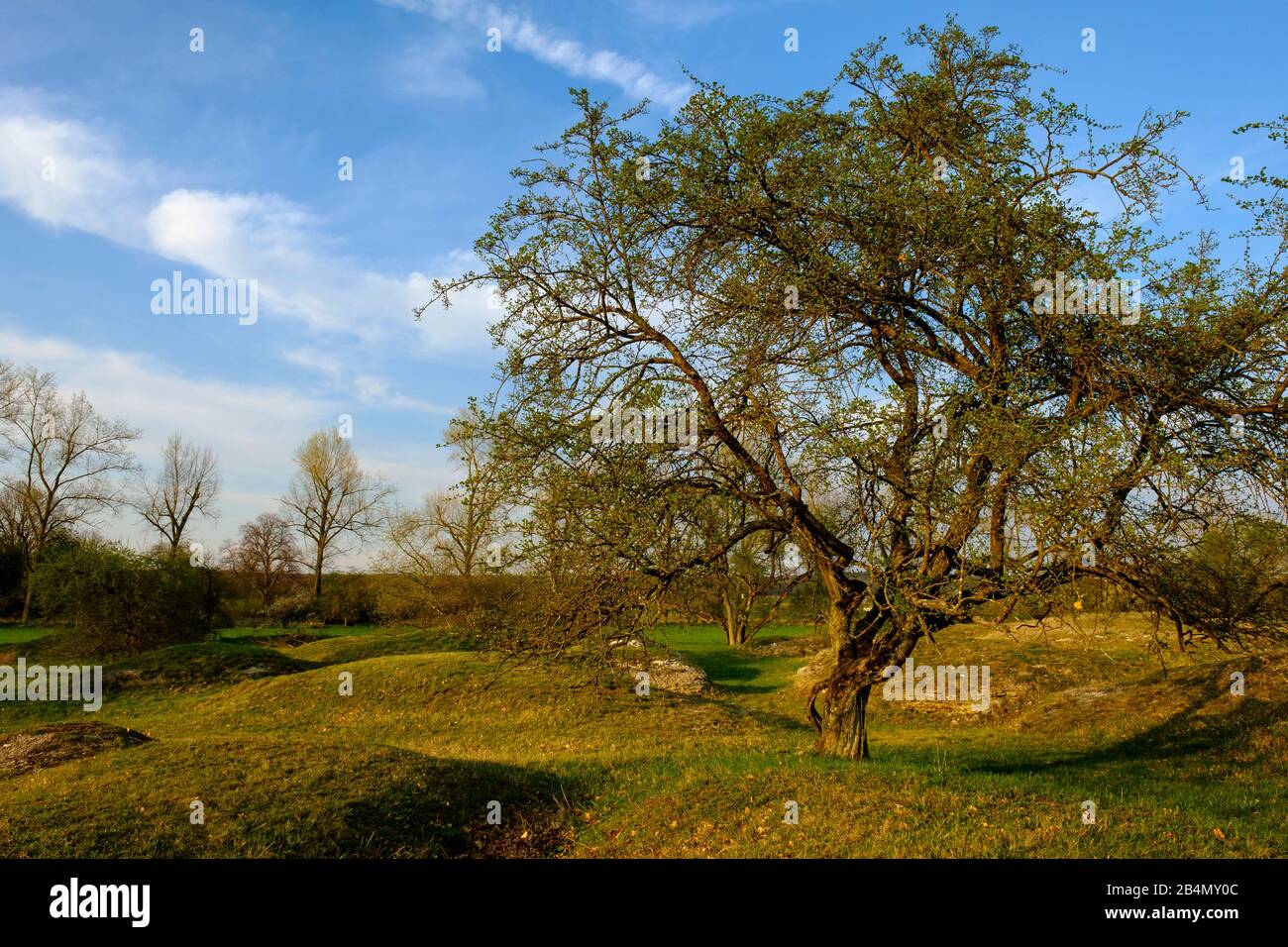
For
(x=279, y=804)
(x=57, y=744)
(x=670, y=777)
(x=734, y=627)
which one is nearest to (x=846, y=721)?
(x=670, y=777)

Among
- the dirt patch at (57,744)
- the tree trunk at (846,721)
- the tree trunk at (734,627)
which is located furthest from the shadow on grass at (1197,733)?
the tree trunk at (734,627)

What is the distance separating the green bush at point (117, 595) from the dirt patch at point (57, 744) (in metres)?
22.0

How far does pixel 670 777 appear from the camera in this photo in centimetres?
1227

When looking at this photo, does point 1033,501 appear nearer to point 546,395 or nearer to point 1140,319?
point 1140,319

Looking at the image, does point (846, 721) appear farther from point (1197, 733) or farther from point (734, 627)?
point (734, 627)

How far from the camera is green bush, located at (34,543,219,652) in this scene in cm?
3269

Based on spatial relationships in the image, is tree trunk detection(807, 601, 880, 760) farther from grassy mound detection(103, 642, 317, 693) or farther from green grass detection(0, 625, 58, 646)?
green grass detection(0, 625, 58, 646)

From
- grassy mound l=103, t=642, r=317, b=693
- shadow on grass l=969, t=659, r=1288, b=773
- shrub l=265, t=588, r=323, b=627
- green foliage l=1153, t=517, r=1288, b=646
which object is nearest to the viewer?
green foliage l=1153, t=517, r=1288, b=646

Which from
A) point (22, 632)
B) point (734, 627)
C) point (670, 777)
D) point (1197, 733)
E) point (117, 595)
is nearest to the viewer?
point (670, 777)

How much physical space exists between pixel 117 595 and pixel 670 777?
100ft

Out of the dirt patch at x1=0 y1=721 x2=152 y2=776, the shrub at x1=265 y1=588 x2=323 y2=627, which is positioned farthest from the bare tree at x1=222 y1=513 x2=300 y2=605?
the dirt patch at x1=0 y1=721 x2=152 y2=776

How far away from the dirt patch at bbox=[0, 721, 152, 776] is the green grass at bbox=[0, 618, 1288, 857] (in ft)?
1.48
